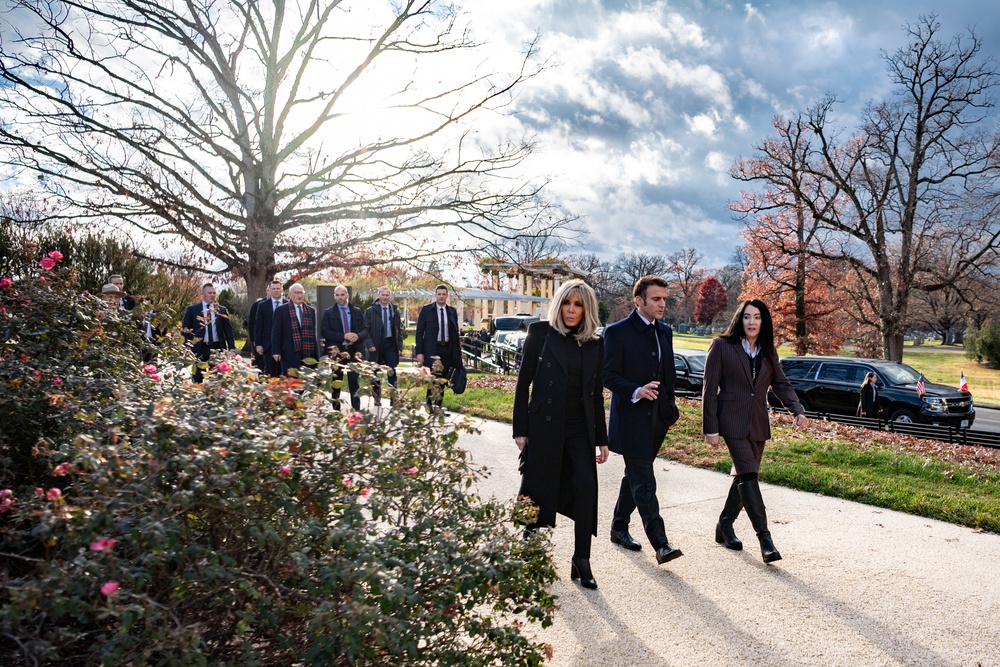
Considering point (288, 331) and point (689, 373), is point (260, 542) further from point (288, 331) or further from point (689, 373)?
point (689, 373)

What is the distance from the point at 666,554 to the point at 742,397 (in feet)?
4.34

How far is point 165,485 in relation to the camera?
88.3 inches

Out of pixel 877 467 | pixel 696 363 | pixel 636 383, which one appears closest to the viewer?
pixel 636 383

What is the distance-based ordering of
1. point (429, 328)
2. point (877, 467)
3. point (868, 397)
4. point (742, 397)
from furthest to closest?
point (868, 397)
point (429, 328)
point (877, 467)
point (742, 397)

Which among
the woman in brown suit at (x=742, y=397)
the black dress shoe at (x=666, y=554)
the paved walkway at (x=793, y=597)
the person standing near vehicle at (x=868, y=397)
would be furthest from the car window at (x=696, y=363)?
the black dress shoe at (x=666, y=554)

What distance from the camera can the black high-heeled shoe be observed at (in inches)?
162

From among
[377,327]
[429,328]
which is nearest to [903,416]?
[429,328]

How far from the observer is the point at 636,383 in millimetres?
4789

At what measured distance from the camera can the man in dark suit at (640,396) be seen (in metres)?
4.61

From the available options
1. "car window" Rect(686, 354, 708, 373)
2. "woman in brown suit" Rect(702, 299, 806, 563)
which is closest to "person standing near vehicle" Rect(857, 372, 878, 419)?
"car window" Rect(686, 354, 708, 373)

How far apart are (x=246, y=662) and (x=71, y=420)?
1.68m

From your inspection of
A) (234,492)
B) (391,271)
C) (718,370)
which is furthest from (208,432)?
(391,271)

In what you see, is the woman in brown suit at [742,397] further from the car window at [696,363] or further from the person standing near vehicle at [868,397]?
the car window at [696,363]

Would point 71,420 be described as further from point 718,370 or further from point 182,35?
point 182,35
